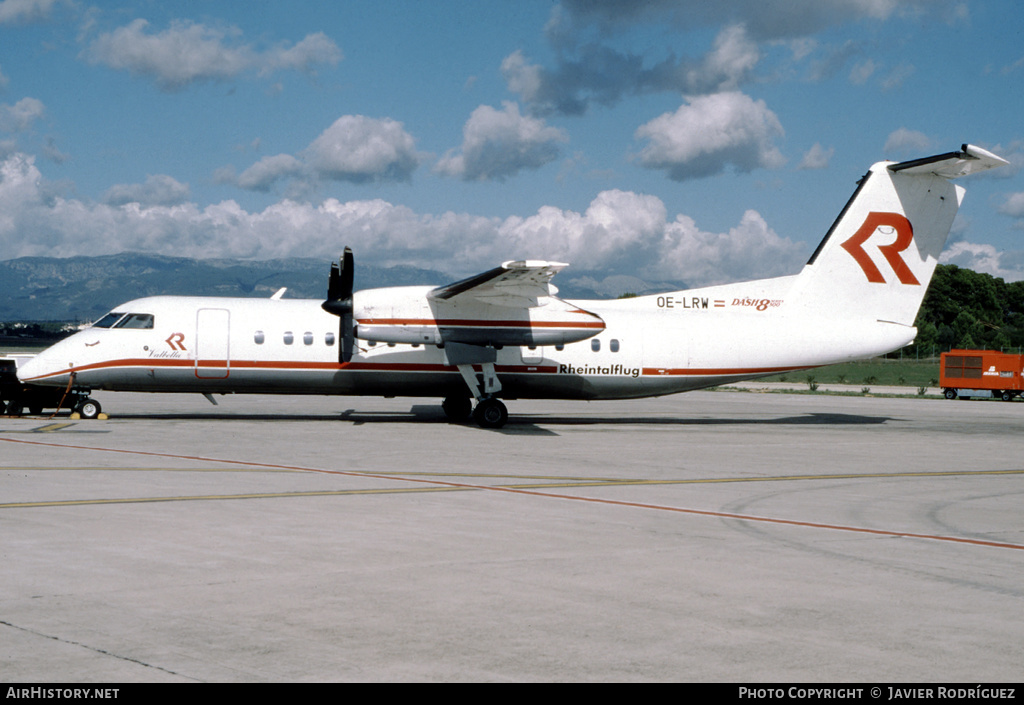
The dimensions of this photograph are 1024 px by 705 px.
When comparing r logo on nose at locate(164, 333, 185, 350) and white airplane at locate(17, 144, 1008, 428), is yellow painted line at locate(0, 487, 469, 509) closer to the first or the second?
white airplane at locate(17, 144, 1008, 428)

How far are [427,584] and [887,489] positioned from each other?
8.71 m

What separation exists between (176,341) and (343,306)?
4.30 metres

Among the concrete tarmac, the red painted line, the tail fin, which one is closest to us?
the concrete tarmac

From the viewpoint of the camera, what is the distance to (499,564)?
7.89 m

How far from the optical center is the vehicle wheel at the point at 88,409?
23141mm

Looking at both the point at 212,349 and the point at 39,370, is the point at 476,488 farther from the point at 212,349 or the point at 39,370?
the point at 39,370

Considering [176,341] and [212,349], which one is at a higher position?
[176,341]

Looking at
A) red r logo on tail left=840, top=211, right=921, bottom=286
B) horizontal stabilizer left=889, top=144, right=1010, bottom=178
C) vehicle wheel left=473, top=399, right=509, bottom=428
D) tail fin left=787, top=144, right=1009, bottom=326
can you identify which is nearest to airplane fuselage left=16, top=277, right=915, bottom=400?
tail fin left=787, top=144, right=1009, bottom=326

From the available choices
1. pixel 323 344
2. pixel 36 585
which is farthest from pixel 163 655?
pixel 323 344

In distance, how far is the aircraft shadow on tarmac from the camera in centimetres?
2466

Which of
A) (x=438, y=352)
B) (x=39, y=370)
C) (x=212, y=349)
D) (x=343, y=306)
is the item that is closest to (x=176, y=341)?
(x=212, y=349)

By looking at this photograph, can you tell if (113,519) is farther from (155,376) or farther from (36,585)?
(155,376)

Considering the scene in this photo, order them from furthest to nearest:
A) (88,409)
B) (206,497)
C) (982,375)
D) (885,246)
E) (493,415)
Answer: (982,375), (885,246), (493,415), (88,409), (206,497)

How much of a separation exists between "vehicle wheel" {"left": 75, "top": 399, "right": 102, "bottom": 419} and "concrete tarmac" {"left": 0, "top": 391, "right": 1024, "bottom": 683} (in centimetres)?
625
